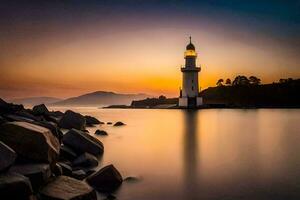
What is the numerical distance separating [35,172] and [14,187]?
36.2 inches

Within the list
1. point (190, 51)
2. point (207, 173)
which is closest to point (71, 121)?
point (207, 173)

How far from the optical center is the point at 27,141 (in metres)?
7.27

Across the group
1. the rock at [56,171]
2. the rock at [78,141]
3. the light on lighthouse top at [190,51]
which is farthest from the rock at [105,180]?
the light on lighthouse top at [190,51]

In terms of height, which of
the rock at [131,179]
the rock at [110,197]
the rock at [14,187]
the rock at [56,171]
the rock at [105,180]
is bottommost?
the rock at [131,179]

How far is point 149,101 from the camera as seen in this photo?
379 feet

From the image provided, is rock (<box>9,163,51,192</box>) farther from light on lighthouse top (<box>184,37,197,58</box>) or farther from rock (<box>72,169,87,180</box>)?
light on lighthouse top (<box>184,37,197,58</box>)

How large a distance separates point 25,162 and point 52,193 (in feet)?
4.37

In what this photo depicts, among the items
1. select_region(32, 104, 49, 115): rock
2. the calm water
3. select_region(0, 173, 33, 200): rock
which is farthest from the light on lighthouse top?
select_region(0, 173, 33, 200): rock

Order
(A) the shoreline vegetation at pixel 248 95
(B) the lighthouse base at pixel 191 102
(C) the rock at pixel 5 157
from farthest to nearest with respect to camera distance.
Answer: (A) the shoreline vegetation at pixel 248 95, (B) the lighthouse base at pixel 191 102, (C) the rock at pixel 5 157

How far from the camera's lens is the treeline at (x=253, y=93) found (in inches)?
3947

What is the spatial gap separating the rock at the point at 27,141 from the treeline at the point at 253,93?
88.6 metres

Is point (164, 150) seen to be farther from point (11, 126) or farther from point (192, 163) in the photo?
point (11, 126)

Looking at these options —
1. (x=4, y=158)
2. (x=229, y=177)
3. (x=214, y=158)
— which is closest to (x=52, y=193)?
(x=4, y=158)

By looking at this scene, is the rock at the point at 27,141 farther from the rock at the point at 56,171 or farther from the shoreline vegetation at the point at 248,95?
the shoreline vegetation at the point at 248,95
